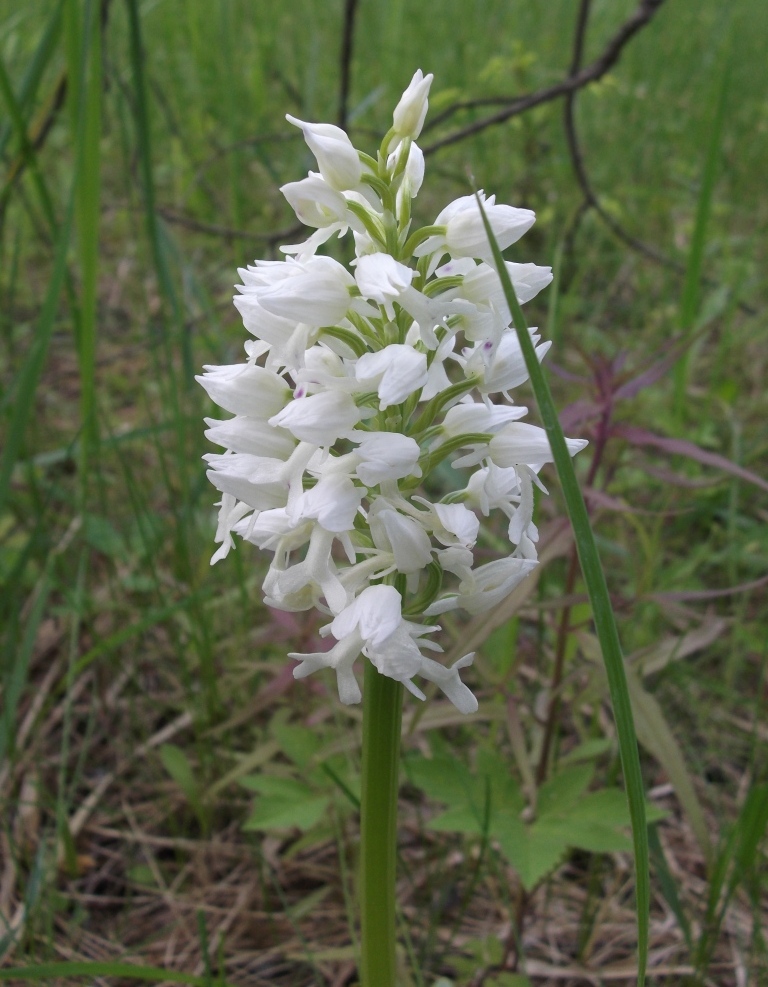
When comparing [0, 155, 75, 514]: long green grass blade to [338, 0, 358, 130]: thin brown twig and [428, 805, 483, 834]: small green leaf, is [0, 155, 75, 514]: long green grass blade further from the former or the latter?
[338, 0, 358, 130]: thin brown twig

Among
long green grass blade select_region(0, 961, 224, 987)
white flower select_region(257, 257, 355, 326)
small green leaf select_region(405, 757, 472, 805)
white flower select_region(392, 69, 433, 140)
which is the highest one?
white flower select_region(392, 69, 433, 140)

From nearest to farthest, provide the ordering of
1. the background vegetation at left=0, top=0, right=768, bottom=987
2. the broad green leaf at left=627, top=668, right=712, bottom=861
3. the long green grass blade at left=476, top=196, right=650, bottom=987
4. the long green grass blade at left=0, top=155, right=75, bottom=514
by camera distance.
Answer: the long green grass blade at left=476, top=196, right=650, bottom=987, the broad green leaf at left=627, top=668, right=712, bottom=861, the background vegetation at left=0, top=0, right=768, bottom=987, the long green grass blade at left=0, top=155, right=75, bottom=514

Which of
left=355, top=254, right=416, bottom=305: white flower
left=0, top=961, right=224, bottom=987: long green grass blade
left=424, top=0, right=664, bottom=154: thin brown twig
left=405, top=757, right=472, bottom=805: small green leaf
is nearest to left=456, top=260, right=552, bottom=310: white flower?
left=355, top=254, right=416, bottom=305: white flower

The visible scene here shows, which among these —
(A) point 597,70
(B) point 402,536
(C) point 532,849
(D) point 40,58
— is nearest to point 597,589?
(B) point 402,536

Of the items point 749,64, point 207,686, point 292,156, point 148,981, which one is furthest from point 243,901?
point 749,64

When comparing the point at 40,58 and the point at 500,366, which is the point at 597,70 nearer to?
the point at 40,58

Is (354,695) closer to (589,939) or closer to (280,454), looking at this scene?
(280,454)
